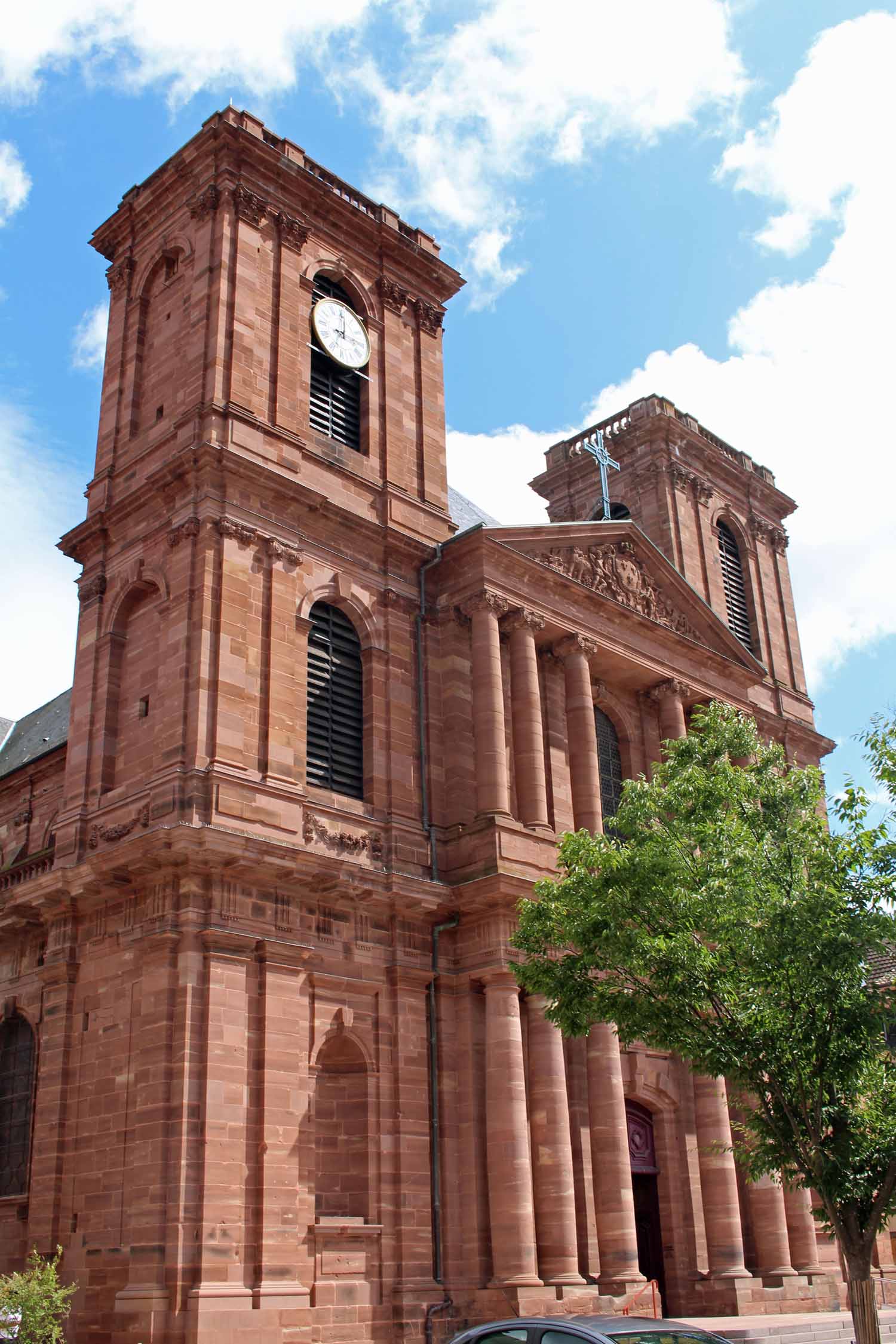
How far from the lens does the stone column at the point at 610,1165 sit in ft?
76.5

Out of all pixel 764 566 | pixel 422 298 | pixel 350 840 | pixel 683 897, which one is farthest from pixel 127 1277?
pixel 764 566

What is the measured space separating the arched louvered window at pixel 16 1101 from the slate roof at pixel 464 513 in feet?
53.1

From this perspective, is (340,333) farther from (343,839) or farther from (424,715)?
(343,839)

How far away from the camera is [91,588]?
2630 cm

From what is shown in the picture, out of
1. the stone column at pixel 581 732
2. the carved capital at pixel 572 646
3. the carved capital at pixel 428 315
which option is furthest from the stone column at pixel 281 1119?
the carved capital at pixel 428 315

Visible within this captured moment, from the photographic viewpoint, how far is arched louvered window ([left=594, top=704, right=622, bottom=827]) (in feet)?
100

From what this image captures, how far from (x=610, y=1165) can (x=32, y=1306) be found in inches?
437

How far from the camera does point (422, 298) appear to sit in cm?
3180

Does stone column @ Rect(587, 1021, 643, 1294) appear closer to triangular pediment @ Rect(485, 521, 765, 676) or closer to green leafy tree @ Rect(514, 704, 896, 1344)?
green leafy tree @ Rect(514, 704, 896, 1344)

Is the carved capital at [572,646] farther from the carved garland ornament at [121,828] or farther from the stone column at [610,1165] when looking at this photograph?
the carved garland ornament at [121,828]

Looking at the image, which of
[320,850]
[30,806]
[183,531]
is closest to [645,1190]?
[320,850]

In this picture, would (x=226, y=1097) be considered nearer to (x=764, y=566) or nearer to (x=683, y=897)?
(x=683, y=897)

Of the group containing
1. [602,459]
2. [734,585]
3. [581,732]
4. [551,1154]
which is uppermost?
[602,459]

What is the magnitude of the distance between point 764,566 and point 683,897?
84.3ft
